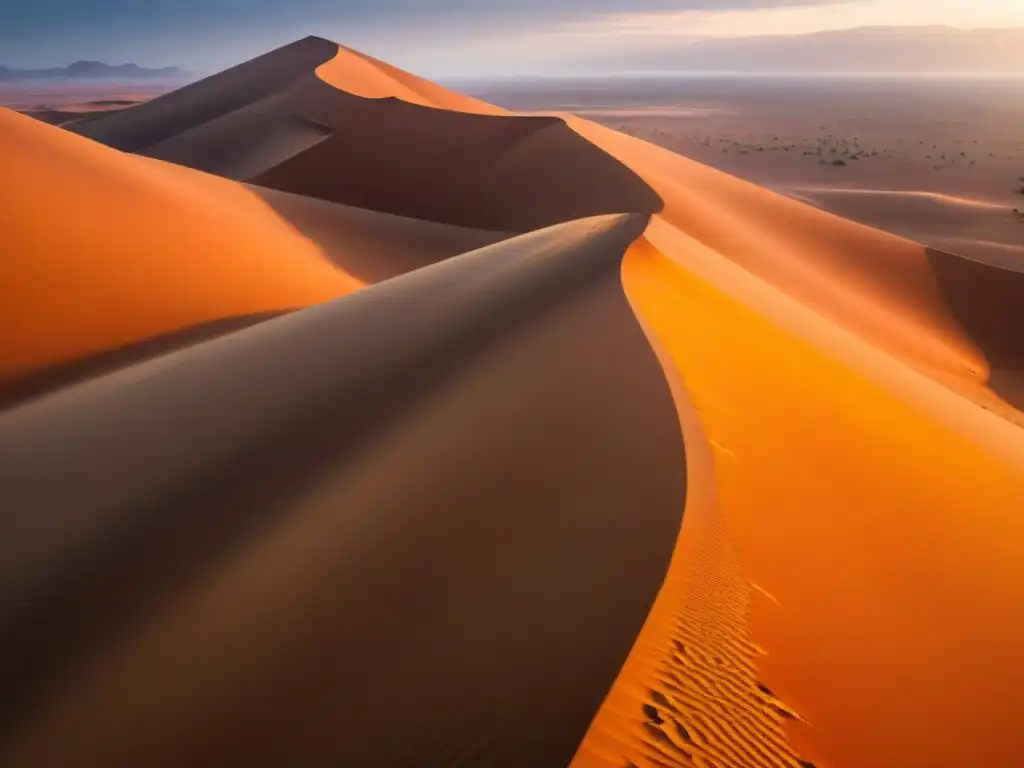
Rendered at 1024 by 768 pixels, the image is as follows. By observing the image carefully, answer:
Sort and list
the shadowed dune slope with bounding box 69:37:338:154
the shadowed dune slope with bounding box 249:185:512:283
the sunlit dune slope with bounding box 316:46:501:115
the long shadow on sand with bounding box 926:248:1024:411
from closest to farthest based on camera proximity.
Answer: the shadowed dune slope with bounding box 249:185:512:283
the long shadow on sand with bounding box 926:248:1024:411
the sunlit dune slope with bounding box 316:46:501:115
the shadowed dune slope with bounding box 69:37:338:154

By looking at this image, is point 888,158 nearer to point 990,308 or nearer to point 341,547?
point 990,308

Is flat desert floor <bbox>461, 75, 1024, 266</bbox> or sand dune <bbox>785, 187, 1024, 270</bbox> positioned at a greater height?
flat desert floor <bbox>461, 75, 1024, 266</bbox>

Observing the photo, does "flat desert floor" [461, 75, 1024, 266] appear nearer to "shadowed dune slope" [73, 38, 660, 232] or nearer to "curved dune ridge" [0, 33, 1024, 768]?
"shadowed dune slope" [73, 38, 660, 232]

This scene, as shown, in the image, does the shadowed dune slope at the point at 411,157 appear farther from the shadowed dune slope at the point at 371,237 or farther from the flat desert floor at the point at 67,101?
the flat desert floor at the point at 67,101

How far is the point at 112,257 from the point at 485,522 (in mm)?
6073

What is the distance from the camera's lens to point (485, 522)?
319cm

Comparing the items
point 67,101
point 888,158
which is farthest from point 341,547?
point 67,101

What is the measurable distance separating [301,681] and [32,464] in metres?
2.53

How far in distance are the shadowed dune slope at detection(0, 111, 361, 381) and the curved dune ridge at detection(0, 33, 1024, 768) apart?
0.15 ft

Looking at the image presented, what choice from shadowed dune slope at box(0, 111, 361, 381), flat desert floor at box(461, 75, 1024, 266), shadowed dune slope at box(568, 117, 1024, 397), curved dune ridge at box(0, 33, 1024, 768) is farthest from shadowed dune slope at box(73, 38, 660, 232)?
flat desert floor at box(461, 75, 1024, 266)

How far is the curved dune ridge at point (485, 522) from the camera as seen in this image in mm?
2367

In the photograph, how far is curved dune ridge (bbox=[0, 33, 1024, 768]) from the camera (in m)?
2.37

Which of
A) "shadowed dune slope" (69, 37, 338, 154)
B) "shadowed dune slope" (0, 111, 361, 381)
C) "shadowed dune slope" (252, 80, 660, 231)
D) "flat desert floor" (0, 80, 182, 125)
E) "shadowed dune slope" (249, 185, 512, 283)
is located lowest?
"shadowed dune slope" (0, 111, 361, 381)

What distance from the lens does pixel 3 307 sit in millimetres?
6277
